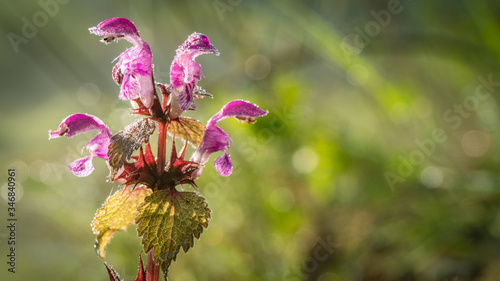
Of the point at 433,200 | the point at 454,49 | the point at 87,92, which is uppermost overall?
the point at 87,92

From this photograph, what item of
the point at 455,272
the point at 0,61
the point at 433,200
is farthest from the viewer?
the point at 0,61

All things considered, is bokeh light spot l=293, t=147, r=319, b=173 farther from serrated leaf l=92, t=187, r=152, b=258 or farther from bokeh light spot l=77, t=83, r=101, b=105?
serrated leaf l=92, t=187, r=152, b=258

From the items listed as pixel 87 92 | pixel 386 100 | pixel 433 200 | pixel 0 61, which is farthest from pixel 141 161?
pixel 0 61

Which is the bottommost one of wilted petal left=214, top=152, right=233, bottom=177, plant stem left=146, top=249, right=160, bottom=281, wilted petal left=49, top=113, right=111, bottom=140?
plant stem left=146, top=249, right=160, bottom=281

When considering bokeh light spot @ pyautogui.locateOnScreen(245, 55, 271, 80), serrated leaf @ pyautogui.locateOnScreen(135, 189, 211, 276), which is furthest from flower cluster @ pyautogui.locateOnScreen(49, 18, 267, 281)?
bokeh light spot @ pyautogui.locateOnScreen(245, 55, 271, 80)

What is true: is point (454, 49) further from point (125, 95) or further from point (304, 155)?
point (125, 95)
